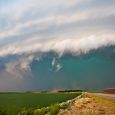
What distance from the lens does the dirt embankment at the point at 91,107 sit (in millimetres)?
43312

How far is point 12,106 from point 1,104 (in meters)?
2.02

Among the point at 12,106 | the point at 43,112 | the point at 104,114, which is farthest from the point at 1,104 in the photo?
the point at 104,114

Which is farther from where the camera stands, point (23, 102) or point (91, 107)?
point (23, 102)

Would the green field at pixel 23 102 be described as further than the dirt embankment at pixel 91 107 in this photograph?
Yes

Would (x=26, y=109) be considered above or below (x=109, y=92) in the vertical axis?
below

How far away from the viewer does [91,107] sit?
151 ft

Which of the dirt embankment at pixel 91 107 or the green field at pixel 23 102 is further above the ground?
the green field at pixel 23 102

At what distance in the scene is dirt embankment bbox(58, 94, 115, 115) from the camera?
4331 centimetres

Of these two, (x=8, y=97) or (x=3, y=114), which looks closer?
(x=3, y=114)

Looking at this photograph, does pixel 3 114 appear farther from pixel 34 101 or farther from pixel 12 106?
pixel 34 101

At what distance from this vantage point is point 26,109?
4738cm

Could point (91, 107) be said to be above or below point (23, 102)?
below

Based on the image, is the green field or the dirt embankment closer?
the dirt embankment

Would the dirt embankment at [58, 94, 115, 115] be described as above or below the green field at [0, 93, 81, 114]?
below
